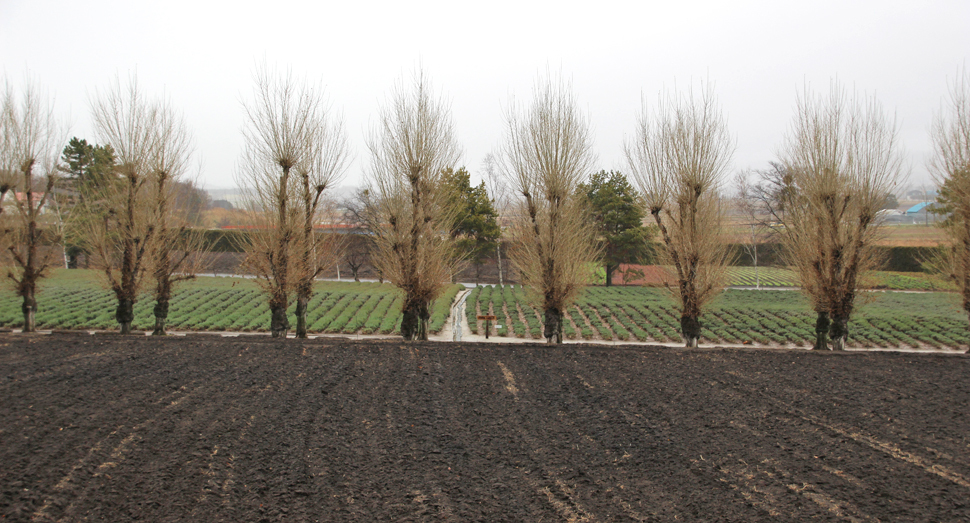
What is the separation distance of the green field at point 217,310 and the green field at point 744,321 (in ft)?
10.6

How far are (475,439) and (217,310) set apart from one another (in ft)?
63.5

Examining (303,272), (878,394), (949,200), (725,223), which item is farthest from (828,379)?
(303,272)

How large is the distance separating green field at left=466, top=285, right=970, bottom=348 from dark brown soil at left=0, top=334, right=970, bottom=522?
25.1 ft

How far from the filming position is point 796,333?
17938 mm

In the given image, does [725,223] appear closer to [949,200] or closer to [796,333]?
[949,200]

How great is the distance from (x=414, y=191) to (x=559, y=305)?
4511 mm

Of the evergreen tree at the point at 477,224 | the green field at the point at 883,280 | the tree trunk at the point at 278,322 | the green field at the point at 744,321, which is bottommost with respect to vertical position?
the green field at the point at 744,321

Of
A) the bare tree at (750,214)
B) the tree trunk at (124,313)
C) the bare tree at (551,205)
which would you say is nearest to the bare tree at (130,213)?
the tree trunk at (124,313)

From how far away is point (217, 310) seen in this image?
2128cm

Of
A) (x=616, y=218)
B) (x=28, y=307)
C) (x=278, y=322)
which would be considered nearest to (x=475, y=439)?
(x=278, y=322)

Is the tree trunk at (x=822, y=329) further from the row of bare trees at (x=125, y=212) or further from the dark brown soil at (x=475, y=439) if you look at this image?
the row of bare trees at (x=125, y=212)

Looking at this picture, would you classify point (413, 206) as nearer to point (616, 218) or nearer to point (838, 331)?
point (838, 331)

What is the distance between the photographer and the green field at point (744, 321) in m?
17.4

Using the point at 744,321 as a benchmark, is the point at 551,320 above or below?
above
